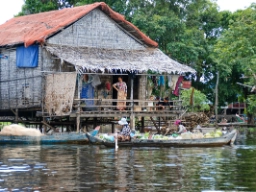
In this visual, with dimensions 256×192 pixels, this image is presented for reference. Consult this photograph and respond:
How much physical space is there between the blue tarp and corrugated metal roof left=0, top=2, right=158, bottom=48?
420 mm

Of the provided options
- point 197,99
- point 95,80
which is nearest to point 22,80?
point 95,80

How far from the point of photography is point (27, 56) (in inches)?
1082

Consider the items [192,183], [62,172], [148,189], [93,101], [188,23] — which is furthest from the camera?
[188,23]

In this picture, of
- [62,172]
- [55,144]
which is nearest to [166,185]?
[62,172]

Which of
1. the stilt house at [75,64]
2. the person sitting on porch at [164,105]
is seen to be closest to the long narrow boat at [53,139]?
the stilt house at [75,64]

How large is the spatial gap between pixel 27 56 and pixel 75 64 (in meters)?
3.50

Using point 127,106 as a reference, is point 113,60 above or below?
above

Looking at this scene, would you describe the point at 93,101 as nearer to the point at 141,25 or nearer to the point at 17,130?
the point at 17,130

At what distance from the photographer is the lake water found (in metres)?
13.3

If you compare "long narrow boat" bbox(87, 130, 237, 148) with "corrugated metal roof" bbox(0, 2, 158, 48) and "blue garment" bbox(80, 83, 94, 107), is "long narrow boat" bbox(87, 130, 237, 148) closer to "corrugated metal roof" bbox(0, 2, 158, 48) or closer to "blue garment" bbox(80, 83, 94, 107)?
"blue garment" bbox(80, 83, 94, 107)

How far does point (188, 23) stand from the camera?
39594mm

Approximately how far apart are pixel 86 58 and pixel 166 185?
43.9ft

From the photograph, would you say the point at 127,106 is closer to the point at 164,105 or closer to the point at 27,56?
the point at 164,105

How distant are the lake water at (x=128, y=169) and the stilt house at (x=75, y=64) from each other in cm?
355
